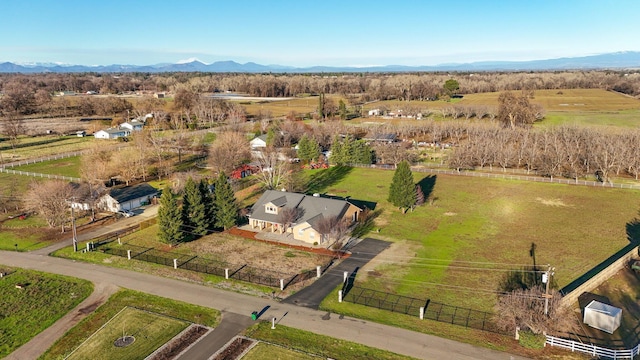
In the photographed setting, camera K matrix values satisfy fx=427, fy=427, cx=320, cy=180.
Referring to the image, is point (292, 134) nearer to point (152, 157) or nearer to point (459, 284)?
point (152, 157)

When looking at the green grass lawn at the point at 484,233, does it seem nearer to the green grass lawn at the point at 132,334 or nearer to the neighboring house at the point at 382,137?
the green grass lawn at the point at 132,334

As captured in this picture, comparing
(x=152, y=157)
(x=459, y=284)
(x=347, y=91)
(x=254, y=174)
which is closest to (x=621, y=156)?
(x=459, y=284)

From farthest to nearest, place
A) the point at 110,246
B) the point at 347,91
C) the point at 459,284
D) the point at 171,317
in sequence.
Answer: the point at 347,91
the point at 110,246
the point at 459,284
the point at 171,317

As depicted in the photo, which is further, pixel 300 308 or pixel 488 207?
pixel 488 207

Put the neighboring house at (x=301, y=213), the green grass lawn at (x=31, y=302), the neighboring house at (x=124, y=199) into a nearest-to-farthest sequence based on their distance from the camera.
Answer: the green grass lawn at (x=31, y=302)
the neighboring house at (x=301, y=213)
the neighboring house at (x=124, y=199)

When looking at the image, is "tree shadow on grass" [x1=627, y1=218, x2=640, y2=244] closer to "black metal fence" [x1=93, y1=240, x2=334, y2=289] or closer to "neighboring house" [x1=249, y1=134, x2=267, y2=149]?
"black metal fence" [x1=93, y1=240, x2=334, y2=289]

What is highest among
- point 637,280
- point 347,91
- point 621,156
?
point 347,91

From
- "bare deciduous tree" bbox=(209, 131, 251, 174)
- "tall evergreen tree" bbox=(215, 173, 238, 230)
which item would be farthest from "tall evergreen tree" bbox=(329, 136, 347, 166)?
"tall evergreen tree" bbox=(215, 173, 238, 230)

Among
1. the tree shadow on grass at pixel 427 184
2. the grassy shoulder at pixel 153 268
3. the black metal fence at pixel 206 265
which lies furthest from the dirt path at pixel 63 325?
the tree shadow on grass at pixel 427 184
